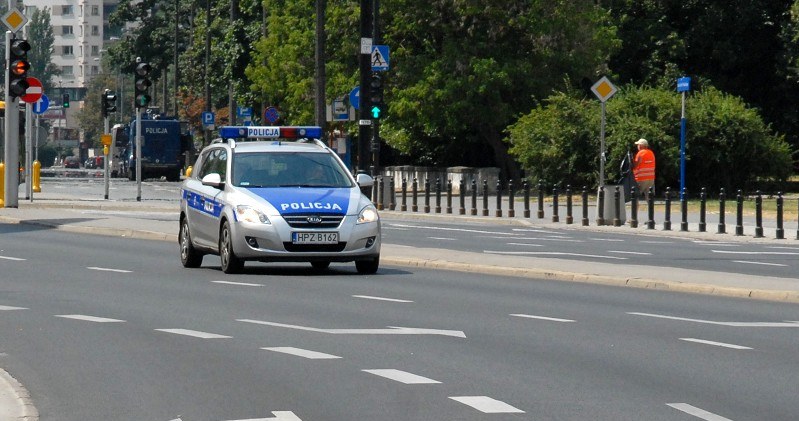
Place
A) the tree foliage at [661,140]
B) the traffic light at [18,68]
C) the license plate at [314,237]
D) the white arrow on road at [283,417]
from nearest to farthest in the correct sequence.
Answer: the white arrow on road at [283,417]
the license plate at [314,237]
the traffic light at [18,68]
the tree foliage at [661,140]

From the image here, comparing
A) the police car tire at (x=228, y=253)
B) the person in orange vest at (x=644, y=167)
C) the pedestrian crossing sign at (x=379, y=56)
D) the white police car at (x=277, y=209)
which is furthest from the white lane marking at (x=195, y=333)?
the pedestrian crossing sign at (x=379, y=56)

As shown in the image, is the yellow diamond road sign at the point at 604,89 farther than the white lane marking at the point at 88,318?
Yes

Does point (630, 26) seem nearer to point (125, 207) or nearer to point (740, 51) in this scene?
point (740, 51)

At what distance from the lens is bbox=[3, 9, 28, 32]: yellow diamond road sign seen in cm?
3988

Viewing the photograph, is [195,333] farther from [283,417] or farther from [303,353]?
[283,417]

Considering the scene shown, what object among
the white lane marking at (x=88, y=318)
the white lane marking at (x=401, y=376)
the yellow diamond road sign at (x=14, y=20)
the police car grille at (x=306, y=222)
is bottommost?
the white lane marking at (x=401, y=376)

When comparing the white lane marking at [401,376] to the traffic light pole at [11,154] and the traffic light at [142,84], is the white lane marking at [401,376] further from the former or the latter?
the traffic light at [142,84]

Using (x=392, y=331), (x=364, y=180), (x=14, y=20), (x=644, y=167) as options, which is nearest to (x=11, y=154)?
(x=14, y=20)

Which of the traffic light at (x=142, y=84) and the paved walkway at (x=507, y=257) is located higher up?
the traffic light at (x=142, y=84)

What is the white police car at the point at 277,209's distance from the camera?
20484 millimetres

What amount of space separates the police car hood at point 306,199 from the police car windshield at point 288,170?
1.02 feet

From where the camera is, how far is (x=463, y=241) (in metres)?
29.8

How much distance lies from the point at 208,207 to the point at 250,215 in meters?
1.35

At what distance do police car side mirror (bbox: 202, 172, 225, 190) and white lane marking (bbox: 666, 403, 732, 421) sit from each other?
466 inches
